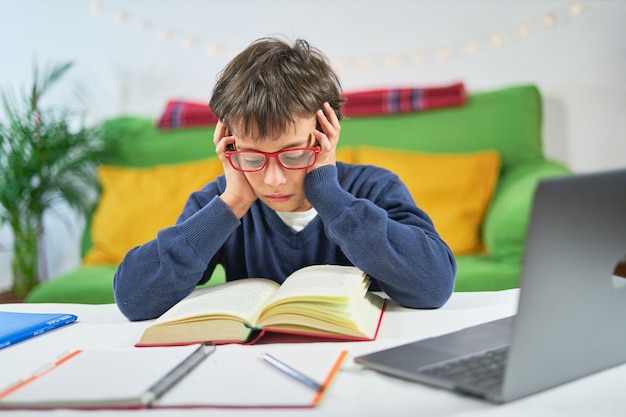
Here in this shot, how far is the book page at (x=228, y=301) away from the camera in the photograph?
1022 mm

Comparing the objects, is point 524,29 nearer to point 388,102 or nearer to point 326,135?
point 388,102

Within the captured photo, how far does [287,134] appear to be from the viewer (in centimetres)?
126

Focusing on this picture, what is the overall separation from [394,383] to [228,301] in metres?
0.36

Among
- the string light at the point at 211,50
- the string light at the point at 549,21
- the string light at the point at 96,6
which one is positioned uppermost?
the string light at the point at 96,6

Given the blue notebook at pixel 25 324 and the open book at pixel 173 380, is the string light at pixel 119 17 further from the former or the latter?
the open book at pixel 173 380

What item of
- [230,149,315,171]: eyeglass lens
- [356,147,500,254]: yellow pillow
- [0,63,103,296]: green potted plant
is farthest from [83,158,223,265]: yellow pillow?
[230,149,315,171]: eyeglass lens

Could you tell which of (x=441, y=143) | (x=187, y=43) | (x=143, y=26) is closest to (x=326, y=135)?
(x=441, y=143)

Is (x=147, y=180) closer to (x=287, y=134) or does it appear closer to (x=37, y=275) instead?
(x=37, y=275)

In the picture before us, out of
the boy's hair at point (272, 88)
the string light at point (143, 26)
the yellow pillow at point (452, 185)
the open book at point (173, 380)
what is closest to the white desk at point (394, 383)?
the open book at point (173, 380)

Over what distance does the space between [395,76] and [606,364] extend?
7.92 ft

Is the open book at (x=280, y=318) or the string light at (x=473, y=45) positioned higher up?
the string light at (x=473, y=45)

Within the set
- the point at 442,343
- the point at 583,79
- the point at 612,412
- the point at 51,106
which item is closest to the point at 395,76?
the point at 583,79

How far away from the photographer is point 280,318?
1.01m

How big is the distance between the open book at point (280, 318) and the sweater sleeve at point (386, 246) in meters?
0.09
